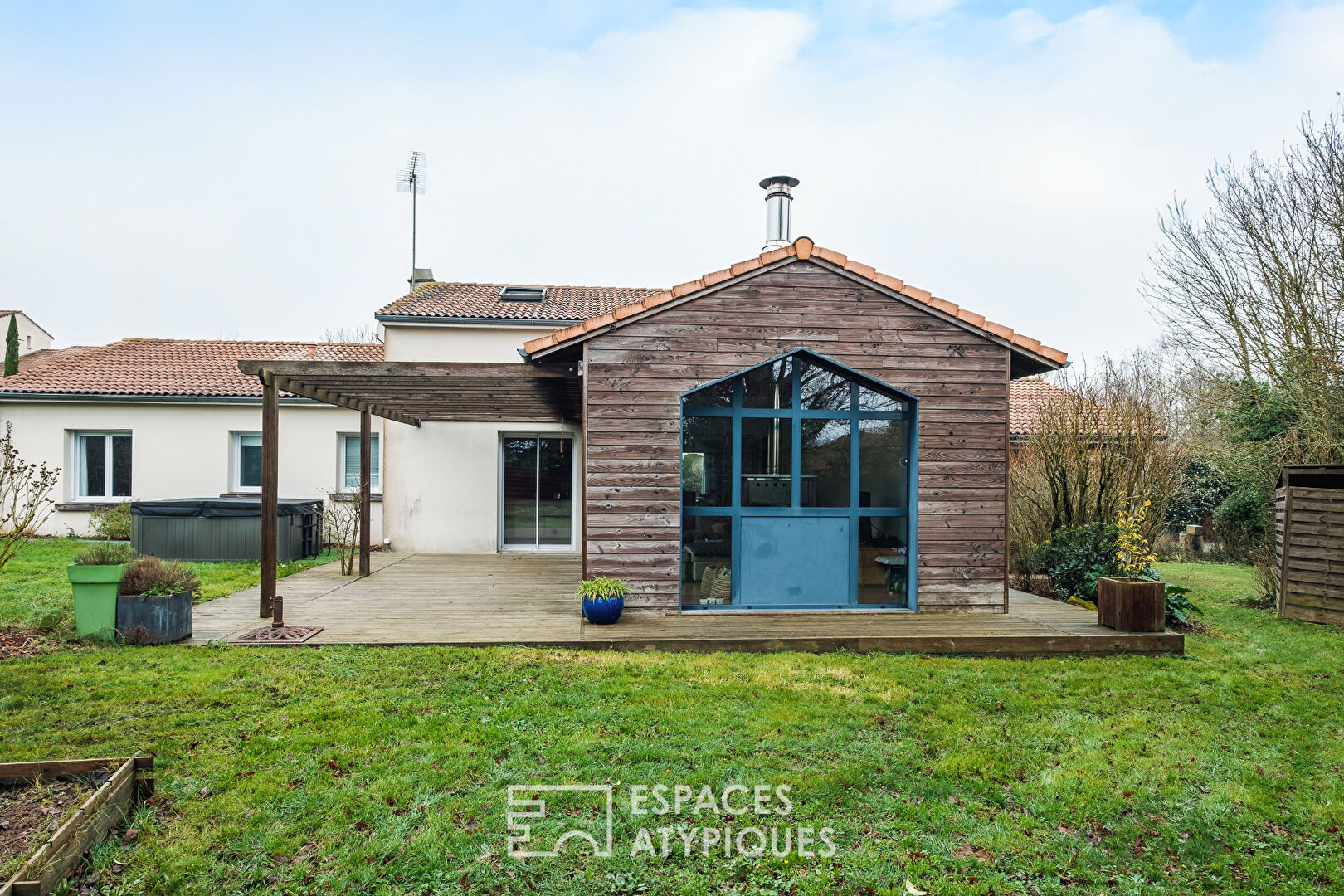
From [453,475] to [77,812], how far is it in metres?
11.0

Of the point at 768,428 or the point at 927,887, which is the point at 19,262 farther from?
the point at 927,887

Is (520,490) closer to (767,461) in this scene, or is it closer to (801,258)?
(767,461)

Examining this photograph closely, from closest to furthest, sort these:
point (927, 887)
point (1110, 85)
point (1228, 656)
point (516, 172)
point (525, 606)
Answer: point (927, 887) < point (1228, 656) < point (525, 606) < point (1110, 85) < point (516, 172)

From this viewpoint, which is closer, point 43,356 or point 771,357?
point 771,357

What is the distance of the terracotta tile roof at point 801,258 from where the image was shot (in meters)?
7.12

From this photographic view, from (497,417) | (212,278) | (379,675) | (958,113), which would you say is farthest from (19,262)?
(958,113)

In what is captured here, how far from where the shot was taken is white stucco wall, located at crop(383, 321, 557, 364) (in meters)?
13.6

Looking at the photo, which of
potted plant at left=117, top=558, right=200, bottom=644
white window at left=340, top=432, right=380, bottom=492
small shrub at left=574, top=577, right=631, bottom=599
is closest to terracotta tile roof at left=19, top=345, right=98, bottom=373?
white window at left=340, top=432, right=380, bottom=492

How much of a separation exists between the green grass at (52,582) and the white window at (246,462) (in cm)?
259

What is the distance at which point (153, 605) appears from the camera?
6.13m

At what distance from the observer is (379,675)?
17.5 ft

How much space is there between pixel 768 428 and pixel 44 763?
5813mm

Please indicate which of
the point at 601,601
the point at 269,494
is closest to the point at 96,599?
the point at 269,494

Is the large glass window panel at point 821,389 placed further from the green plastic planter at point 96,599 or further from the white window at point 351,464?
the white window at point 351,464
